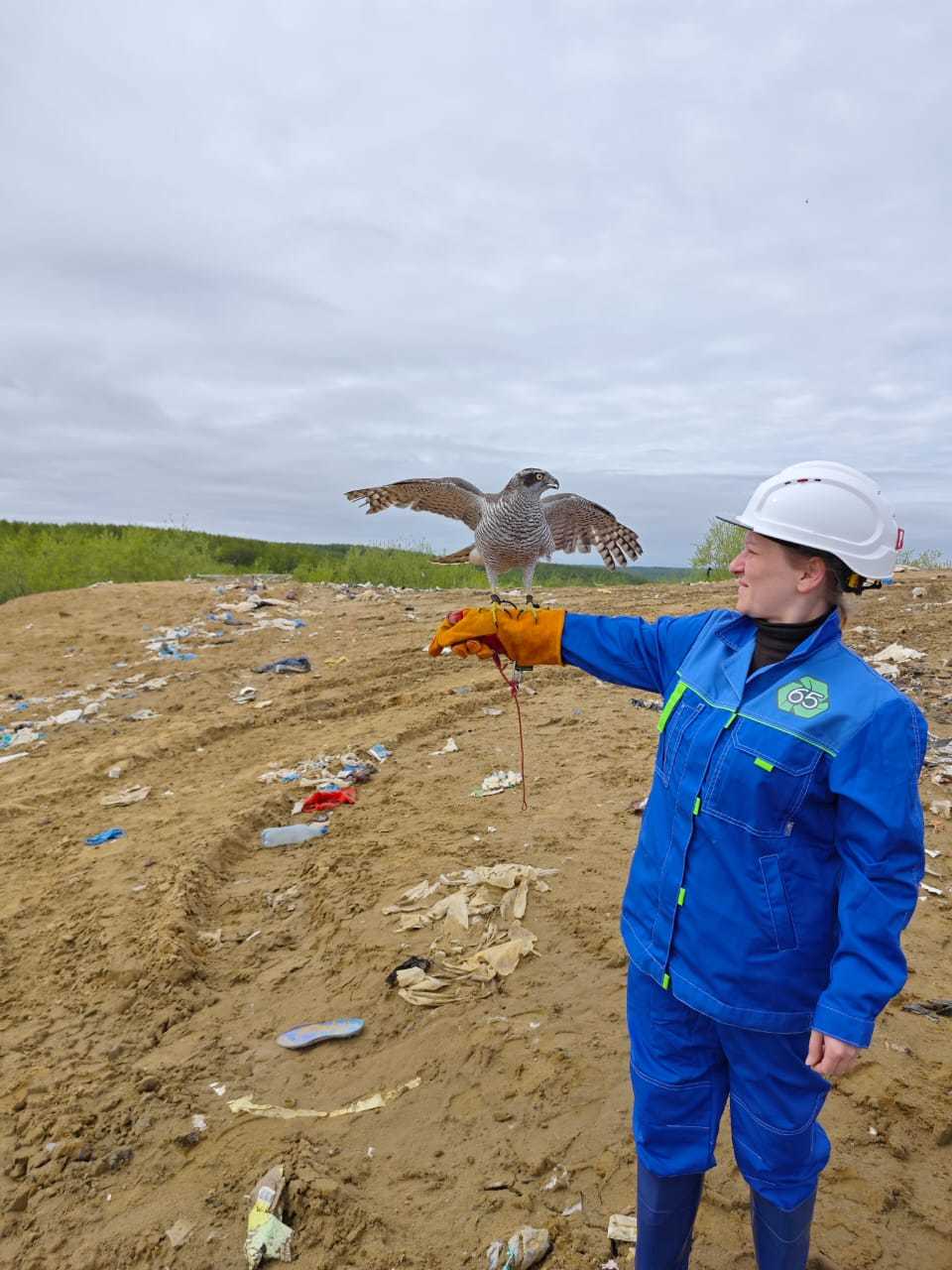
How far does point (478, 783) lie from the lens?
4531 millimetres

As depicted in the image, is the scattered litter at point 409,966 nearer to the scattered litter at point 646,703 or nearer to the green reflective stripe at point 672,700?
the green reflective stripe at point 672,700

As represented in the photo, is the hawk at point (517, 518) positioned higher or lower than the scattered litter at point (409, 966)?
higher

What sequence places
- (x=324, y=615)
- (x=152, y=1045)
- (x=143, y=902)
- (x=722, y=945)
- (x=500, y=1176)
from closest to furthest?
(x=722, y=945)
(x=500, y=1176)
(x=152, y=1045)
(x=143, y=902)
(x=324, y=615)

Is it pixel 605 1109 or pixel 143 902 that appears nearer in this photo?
pixel 605 1109

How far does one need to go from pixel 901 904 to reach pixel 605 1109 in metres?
1.35

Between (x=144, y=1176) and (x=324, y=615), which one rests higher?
(x=324, y=615)

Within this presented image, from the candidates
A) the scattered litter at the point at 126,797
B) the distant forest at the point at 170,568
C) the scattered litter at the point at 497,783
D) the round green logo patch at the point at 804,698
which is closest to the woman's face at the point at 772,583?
the round green logo patch at the point at 804,698

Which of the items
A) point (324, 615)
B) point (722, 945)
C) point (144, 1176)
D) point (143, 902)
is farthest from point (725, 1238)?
point (324, 615)

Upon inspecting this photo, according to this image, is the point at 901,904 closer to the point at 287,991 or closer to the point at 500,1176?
the point at 500,1176

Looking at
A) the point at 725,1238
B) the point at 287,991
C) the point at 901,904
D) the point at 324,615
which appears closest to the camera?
the point at 901,904

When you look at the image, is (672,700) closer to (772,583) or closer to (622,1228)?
(772,583)

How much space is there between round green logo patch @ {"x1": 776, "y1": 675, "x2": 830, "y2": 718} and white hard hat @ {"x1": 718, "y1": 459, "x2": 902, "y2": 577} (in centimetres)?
22

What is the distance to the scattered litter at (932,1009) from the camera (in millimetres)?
2484

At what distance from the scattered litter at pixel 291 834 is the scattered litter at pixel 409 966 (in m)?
1.36
